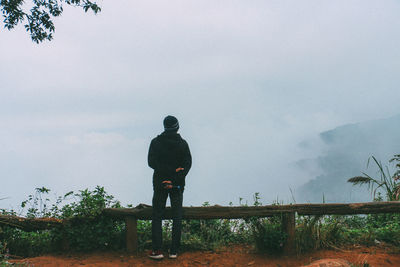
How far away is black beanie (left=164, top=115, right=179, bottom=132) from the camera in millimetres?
6344

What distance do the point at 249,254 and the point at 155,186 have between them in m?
2.12

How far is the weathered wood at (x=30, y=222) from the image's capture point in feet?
22.7

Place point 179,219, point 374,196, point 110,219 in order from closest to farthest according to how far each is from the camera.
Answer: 1. point 179,219
2. point 110,219
3. point 374,196

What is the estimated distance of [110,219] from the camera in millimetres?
6957

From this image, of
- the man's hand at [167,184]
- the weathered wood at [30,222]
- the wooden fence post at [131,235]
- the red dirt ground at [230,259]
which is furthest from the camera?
the weathered wood at [30,222]

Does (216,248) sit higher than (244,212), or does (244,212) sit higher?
(244,212)

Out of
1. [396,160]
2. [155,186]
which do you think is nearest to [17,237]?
[155,186]

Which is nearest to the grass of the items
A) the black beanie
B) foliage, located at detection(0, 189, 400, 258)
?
foliage, located at detection(0, 189, 400, 258)

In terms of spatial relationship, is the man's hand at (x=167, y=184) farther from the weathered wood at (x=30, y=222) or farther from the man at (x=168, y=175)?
the weathered wood at (x=30, y=222)

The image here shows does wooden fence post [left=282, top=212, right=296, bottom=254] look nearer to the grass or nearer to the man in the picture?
the grass

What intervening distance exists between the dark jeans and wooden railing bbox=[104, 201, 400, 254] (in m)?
0.27

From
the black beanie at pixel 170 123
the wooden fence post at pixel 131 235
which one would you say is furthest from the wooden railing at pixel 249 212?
the black beanie at pixel 170 123

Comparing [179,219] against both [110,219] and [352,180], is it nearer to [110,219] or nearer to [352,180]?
[110,219]

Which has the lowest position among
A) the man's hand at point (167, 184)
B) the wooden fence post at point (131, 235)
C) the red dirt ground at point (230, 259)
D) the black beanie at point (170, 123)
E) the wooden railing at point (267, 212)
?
the red dirt ground at point (230, 259)
